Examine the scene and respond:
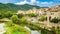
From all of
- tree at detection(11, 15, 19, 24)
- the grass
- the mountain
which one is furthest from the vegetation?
the grass

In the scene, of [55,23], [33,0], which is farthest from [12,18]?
[55,23]

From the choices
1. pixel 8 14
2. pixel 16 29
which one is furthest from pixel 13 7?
pixel 16 29

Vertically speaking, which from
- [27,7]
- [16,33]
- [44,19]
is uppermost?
[27,7]

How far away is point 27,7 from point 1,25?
2.15 ft

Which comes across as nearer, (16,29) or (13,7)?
(16,29)

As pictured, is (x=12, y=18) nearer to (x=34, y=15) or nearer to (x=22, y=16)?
(x=22, y=16)

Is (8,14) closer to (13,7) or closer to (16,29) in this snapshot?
(13,7)

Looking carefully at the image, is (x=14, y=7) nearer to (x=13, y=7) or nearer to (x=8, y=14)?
(x=13, y=7)

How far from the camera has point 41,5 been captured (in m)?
3.39

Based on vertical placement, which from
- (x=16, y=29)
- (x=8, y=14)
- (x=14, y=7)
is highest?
(x=14, y=7)

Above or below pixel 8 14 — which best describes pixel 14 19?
below

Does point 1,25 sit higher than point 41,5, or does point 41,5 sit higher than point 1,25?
point 41,5

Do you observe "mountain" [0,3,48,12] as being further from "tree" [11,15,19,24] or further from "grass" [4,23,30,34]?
"grass" [4,23,30,34]

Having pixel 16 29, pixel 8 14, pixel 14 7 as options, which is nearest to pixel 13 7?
pixel 14 7
